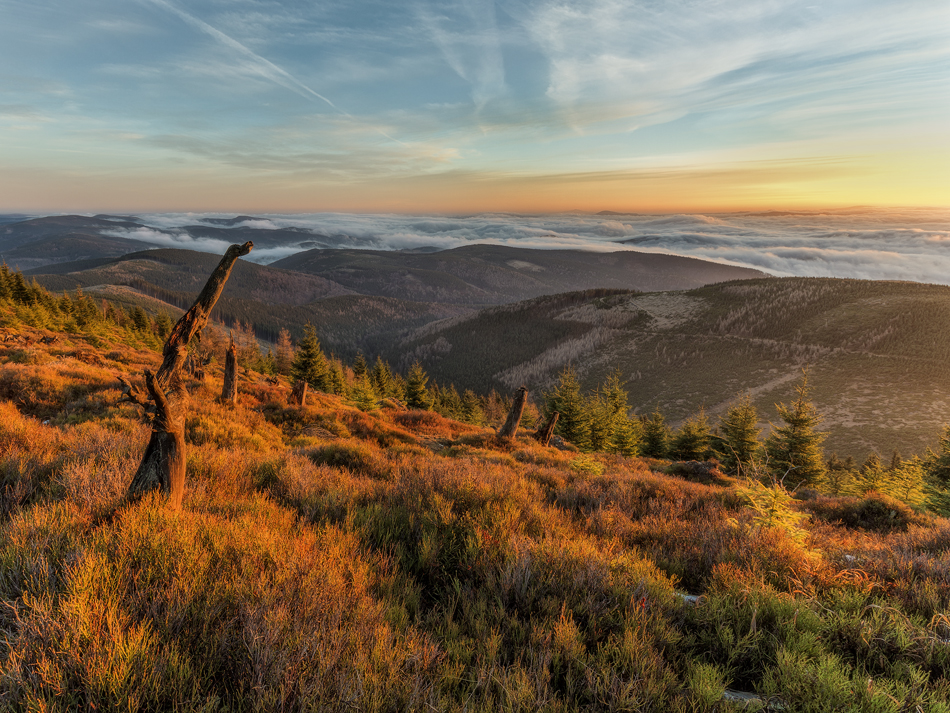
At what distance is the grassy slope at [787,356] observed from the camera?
98.3 metres

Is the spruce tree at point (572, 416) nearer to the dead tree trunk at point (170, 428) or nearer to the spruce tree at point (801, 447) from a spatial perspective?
the spruce tree at point (801, 447)

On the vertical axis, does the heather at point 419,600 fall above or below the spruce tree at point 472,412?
above

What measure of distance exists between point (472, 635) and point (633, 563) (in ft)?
5.73

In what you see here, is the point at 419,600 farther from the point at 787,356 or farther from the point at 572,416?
the point at 787,356

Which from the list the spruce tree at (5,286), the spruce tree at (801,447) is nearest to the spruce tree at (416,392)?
the spruce tree at (801,447)

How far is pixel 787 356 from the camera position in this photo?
5507 inches

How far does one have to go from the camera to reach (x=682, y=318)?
184m

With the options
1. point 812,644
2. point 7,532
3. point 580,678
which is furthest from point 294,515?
point 812,644

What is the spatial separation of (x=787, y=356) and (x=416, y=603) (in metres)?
175

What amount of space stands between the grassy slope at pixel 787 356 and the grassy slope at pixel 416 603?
111930 mm

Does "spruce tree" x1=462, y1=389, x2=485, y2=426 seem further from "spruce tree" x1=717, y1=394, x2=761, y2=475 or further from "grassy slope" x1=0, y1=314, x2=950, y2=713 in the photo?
"grassy slope" x1=0, y1=314, x2=950, y2=713

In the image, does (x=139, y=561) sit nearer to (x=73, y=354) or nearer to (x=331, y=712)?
(x=331, y=712)

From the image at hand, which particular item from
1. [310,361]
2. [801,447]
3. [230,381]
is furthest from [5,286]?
[801,447]

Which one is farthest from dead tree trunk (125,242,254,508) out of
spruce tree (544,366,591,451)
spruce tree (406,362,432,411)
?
spruce tree (406,362,432,411)
